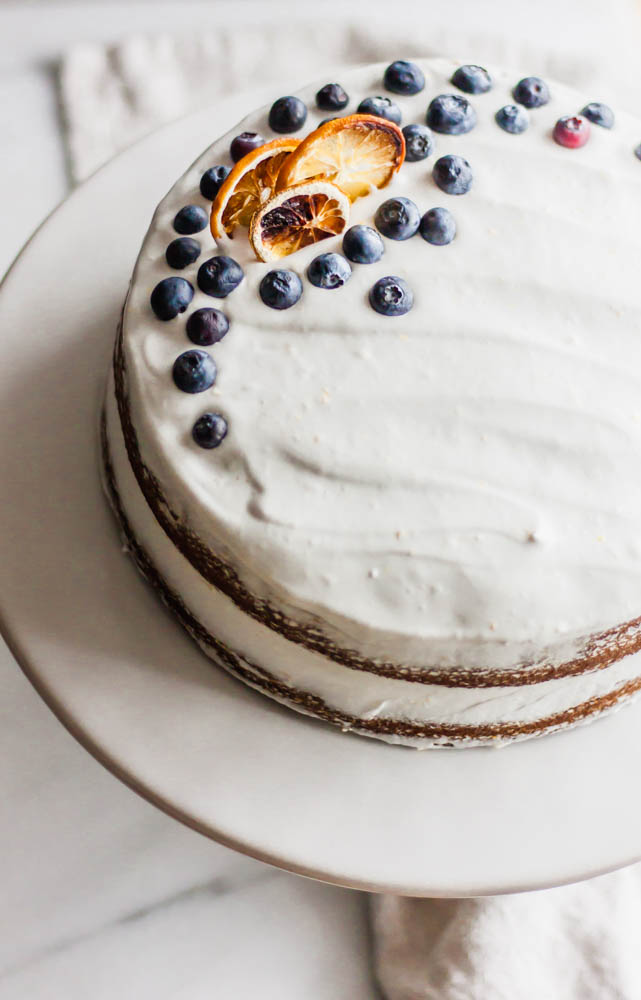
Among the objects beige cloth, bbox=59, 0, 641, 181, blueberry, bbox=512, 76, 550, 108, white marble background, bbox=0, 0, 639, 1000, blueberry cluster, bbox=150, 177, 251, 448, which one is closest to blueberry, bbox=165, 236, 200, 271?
blueberry cluster, bbox=150, 177, 251, 448

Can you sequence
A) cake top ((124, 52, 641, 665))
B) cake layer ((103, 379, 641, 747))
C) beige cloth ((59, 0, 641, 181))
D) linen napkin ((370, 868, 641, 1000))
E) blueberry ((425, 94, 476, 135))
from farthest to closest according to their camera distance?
1. beige cloth ((59, 0, 641, 181))
2. linen napkin ((370, 868, 641, 1000))
3. blueberry ((425, 94, 476, 135))
4. cake layer ((103, 379, 641, 747))
5. cake top ((124, 52, 641, 665))

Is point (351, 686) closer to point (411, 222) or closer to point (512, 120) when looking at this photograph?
point (411, 222)

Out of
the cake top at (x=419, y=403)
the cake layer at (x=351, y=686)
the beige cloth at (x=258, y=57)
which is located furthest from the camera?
the beige cloth at (x=258, y=57)

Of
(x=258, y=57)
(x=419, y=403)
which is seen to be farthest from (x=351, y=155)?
(x=258, y=57)

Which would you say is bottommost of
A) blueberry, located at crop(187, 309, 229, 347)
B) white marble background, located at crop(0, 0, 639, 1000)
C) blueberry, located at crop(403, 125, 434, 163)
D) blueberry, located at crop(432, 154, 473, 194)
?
white marble background, located at crop(0, 0, 639, 1000)

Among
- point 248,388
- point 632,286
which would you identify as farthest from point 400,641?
point 632,286

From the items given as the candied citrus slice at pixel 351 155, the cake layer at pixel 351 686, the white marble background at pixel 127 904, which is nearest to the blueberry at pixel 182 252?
the candied citrus slice at pixel 351 155

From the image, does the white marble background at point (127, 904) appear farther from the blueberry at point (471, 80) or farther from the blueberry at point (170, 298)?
the blueberry at point (471, 80)

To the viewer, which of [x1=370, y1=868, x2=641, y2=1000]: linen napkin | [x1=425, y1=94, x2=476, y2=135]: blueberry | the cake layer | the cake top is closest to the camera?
the cake top

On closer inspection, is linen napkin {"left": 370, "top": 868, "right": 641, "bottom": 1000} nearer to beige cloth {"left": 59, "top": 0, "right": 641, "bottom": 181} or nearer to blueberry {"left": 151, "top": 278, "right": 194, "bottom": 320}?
blueberry {"left": 151, "top": 278, "right": 194, "bottom": 320}
